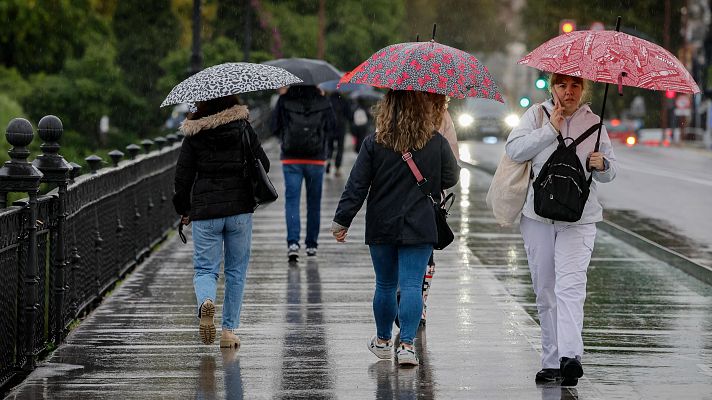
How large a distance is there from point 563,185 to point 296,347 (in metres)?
2.21

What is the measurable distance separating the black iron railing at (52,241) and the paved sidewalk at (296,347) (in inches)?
6.4

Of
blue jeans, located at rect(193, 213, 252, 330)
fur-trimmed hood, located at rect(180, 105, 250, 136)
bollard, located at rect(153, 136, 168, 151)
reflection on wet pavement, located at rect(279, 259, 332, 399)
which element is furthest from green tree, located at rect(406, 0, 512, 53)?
fur-trimmed hood, located at rect(180, 105, 250, 136)

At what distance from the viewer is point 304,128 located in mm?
13109

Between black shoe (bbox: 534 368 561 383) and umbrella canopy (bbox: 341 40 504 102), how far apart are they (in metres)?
1.59

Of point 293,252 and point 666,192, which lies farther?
point 666,192

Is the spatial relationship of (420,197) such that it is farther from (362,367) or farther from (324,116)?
(324,116)

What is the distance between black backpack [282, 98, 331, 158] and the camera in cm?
1309

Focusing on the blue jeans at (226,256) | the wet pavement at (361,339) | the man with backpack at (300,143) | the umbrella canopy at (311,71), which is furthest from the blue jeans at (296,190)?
the blue jeans at (226,256)

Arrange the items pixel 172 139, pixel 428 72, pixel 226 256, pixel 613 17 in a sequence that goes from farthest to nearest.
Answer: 1. pixel 613 17
2. pixel 172 139
3. pixel 226 256
4. pixel 428 72

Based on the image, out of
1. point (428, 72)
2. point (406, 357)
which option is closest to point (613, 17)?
point (428, 72)

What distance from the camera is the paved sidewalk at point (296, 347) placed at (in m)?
7.53

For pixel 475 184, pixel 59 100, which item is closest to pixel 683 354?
pixel 475 184

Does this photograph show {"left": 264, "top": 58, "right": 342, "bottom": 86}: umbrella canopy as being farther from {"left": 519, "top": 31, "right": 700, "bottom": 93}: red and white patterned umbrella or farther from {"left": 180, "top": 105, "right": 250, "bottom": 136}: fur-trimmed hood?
{"left": 519, "top": 31, "right": 700, "bottom": 93}: red and white patterned umbrella

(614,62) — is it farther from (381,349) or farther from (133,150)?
(133,150)
